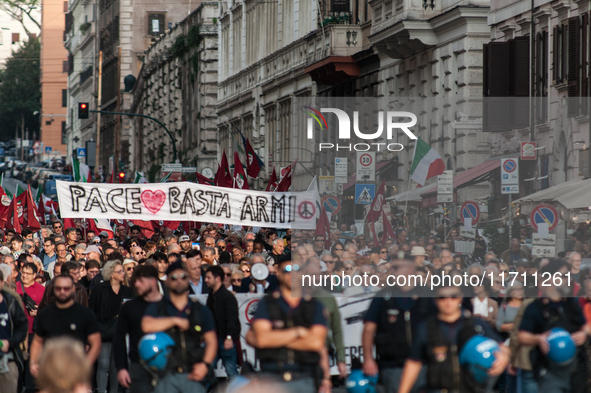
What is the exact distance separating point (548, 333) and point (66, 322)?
3.97 m

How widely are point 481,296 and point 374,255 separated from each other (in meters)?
5.39

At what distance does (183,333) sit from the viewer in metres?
9.59

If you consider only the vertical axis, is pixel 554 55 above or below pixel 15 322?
above

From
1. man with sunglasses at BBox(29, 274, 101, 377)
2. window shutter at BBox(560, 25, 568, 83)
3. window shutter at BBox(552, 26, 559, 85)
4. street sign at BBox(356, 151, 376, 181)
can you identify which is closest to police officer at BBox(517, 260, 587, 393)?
man with sunglasses at BBox(29, 274, 101, 377)

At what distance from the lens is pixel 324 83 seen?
4066cm

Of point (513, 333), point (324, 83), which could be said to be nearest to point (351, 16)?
point (324, 83)

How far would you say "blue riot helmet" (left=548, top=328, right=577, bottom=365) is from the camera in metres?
9.55

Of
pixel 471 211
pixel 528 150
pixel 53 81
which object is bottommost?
pixel 471 211

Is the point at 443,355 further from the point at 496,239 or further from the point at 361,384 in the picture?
the point at 496,239

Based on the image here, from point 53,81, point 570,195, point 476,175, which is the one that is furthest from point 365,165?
point 53,81

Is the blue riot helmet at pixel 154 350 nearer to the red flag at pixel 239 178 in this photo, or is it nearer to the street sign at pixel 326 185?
the street sign at pixel 326 185

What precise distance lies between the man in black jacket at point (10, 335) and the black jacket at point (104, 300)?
246 centimetres

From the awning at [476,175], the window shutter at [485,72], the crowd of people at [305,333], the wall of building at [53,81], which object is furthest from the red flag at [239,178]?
the wall of building at [53,81]

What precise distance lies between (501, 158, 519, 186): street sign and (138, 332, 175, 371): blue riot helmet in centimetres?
1350
